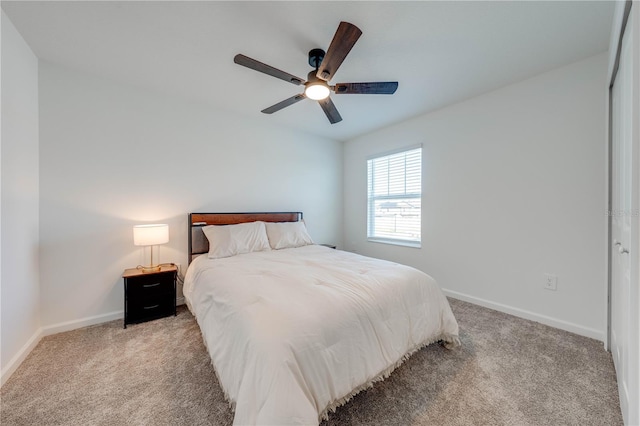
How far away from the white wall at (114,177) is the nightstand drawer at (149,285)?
1.05 ft

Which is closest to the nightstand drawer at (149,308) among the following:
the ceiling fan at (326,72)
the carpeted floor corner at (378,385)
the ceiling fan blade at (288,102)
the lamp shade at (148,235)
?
the carpeted floor corner at (378,385)

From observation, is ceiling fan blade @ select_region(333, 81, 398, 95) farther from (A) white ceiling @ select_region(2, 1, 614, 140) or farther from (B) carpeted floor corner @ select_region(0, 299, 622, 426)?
(B) carpeted floor corner @ select_region(0, 299, 622, 426)

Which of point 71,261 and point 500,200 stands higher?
point 500,200

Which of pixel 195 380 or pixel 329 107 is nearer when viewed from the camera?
pixel 195 380

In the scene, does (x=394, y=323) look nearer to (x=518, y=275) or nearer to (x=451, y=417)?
(x=451, y=417)

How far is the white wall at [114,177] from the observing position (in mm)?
2236

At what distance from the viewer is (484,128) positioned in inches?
108

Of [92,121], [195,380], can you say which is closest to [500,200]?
[195,380]

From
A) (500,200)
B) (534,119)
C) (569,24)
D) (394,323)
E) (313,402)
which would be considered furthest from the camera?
(500,200)

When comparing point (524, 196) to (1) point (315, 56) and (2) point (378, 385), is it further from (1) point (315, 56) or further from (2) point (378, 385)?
(1) point (315, 56)

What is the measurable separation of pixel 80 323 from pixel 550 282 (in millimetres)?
4612

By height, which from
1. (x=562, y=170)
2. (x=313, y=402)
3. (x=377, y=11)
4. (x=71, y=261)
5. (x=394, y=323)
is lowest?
(x=313, y=402)

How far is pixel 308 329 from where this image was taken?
114cm

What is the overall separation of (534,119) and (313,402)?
3.13m
